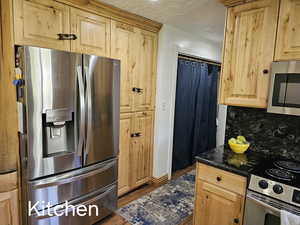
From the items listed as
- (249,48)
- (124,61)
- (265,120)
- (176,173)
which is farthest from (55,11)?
(176,173)

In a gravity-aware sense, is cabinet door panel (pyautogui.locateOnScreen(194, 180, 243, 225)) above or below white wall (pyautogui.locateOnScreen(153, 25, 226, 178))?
below

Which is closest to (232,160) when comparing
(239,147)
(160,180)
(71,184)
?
(239,147)

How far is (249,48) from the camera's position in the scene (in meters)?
1.76

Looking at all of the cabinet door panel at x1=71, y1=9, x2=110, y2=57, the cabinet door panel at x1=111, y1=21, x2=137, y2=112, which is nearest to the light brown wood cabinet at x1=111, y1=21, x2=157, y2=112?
the cabinet door panel at x1=111, y1=21, x2=137, y2=112

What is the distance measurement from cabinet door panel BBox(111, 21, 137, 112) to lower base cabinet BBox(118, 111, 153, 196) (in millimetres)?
217

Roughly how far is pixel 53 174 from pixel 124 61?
1.49 metres

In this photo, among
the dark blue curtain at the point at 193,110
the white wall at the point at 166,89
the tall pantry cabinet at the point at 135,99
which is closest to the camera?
the tall pantry cabinet at the point at 135,99

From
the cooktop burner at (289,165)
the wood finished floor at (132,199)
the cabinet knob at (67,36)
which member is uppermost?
the cabinet knob at (67,36)

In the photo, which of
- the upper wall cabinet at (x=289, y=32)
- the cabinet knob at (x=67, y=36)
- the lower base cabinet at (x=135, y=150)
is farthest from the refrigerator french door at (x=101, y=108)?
the upper wall cabinet at (x=289, y=32)

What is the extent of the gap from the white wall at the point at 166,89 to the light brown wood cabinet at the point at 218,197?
1215mm

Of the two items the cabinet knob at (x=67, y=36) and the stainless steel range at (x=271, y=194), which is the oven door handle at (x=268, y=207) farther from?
the cabinet knob at (x=67, y=36)

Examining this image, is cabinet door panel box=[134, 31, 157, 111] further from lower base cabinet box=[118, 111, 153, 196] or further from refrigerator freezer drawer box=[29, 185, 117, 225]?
refrigerator freezer drawer box=[29, 185, 117, 225]

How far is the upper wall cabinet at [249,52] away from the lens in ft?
5.44

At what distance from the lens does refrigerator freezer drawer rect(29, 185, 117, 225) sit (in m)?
1.64
